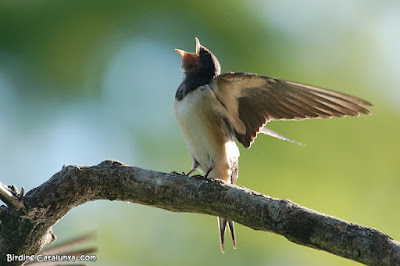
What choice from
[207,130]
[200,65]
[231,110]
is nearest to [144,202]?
[207,130]

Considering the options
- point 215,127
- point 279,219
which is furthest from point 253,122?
point 279,219

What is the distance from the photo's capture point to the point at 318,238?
81.5 inches

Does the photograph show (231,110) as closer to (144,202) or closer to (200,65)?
(200,65)

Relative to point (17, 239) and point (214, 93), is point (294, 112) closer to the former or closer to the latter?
point (214, 93)

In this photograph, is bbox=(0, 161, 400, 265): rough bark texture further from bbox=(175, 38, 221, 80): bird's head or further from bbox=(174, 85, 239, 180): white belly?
bbox=(175, 38, 221, 80): bird's head

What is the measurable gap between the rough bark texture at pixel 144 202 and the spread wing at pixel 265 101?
1.36 meters

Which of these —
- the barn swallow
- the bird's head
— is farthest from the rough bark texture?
the bird's head

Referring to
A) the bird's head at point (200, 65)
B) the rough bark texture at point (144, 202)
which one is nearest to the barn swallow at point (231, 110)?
the bird's head at point (200, 65)

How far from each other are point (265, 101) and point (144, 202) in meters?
1.60

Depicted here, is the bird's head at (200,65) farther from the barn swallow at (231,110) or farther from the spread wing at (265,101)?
the spread wing at (265,101)

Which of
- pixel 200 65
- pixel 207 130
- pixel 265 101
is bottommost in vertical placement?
pixel 207 130

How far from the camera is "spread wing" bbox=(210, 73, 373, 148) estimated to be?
3594 mm

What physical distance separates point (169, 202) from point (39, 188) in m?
0.71

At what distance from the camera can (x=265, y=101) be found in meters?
3.91
